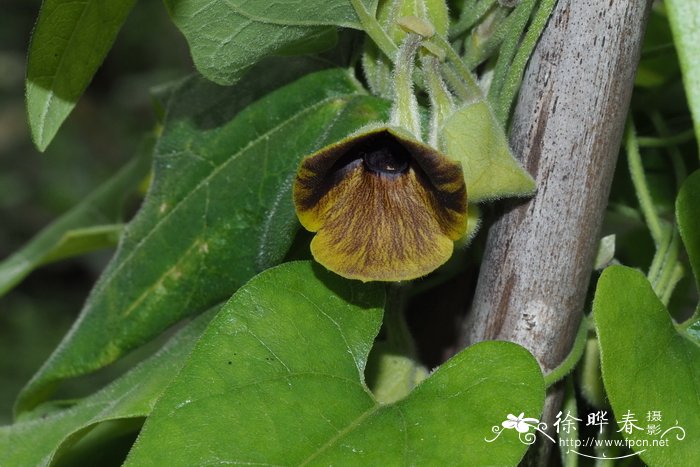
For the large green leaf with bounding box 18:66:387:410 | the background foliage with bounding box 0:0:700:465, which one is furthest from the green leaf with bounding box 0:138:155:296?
the large green leaf with bounding box 18:66:387:410

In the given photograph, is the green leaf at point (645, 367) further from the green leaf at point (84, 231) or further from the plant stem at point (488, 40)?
the green leaf at point (84, 231)

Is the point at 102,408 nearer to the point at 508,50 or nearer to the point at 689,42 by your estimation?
the point at 508,50

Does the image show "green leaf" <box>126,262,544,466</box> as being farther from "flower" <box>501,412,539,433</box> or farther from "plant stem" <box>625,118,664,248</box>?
"plant stem" <box>625,118,664,248</box>

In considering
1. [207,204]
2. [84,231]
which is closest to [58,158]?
[84,231]

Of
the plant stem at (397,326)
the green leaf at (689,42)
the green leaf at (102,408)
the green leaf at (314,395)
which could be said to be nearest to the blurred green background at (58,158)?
the green leaf at (102,408)

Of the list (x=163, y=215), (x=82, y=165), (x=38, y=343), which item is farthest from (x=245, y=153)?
(x=82, y=165)

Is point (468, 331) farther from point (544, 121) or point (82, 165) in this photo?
point (82, 165)
